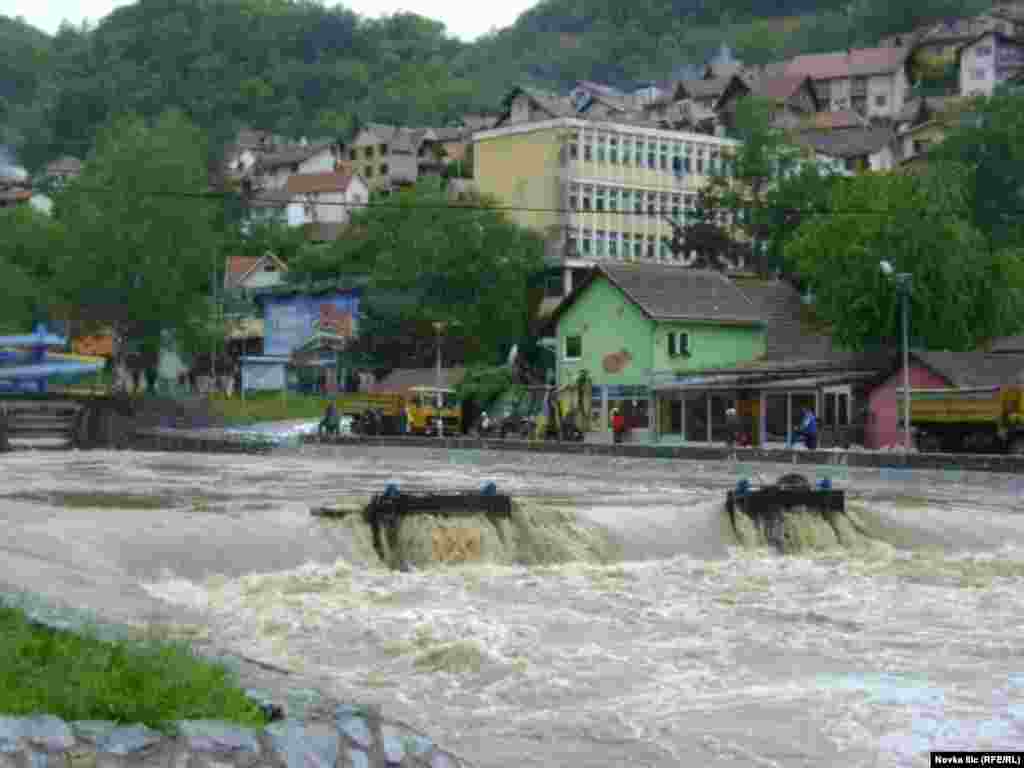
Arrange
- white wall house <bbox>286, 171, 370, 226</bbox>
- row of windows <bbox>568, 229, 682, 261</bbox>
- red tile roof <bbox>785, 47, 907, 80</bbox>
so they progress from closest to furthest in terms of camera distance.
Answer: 1. row of windows <bbox>568, 229, 682, 261</bbox>
2. white wall house <bbox>286, 171, 370, 226</bbox>
3. red tile roof <bbox>785, 47, 907, 80</bbox>

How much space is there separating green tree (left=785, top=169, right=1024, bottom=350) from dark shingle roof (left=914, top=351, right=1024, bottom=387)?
20.9 ft

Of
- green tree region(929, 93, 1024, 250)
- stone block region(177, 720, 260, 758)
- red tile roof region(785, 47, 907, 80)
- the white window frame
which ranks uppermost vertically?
red tile roof region(785, 47, 907, 80)

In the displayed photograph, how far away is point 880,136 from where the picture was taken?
383 feet

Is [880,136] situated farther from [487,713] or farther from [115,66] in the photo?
[487,713]

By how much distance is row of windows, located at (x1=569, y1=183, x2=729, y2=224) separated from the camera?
82.4 meters

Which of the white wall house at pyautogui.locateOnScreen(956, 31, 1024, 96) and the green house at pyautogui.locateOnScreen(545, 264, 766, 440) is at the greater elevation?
the white wall house at pyautogui.locateOnScreen(956, 31, 1024, 96)

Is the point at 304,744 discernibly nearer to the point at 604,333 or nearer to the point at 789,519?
the point at 789,519

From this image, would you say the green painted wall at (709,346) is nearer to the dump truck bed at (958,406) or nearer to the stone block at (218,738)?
the dump truck bed at (958,406)

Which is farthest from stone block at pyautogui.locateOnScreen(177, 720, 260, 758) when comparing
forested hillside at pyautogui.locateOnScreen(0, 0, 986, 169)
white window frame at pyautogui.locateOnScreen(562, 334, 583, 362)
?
forested hillside at pyautogui.locateOnScreen(0, 0, 986, 169)

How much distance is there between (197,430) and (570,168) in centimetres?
2660

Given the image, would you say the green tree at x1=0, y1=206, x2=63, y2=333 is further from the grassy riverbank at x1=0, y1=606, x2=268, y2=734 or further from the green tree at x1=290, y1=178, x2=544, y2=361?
the grassy riverbank at x1=0, y1=606, x2=268, y2=734

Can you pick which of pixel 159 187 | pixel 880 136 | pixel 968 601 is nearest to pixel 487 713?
A: pixel 968 601

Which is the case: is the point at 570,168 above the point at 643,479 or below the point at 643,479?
above
